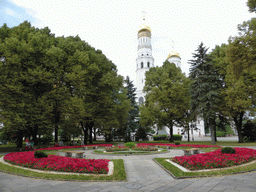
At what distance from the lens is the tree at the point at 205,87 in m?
26.4

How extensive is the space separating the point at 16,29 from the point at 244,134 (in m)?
37.3

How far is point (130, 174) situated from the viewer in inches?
351

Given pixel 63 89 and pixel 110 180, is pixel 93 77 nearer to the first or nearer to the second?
pixel 63 89

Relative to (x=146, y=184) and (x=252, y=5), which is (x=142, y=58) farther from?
(x=146, y=184)

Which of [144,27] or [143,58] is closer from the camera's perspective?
[143,58]

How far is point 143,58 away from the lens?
6656cm

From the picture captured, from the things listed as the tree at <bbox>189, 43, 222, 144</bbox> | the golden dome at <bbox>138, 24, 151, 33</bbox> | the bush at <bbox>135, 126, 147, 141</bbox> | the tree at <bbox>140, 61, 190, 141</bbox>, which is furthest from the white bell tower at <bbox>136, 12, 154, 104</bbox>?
the tree at <bbox>189, 43, 222, 144</bbox>

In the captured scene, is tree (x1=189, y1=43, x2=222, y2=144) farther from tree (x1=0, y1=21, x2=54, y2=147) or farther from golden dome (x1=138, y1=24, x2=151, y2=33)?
golden dome (x1=138, y1=24, x2=151, y2=33)

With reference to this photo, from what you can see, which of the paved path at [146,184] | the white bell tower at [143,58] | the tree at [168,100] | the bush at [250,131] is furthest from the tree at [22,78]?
the white bell tower at [143,58]

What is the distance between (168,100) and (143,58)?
1545 inches

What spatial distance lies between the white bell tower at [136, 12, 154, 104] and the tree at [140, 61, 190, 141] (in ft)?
109

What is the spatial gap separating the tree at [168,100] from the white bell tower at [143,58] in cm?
3315

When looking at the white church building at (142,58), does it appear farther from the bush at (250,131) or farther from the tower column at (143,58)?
the bush at (250,131)

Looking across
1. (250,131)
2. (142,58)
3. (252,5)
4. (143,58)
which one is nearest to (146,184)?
(252,5)
